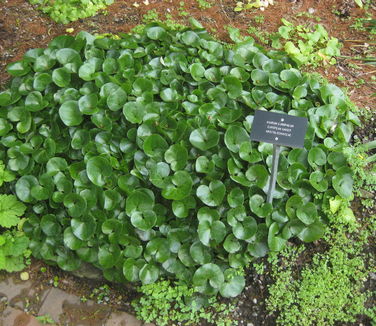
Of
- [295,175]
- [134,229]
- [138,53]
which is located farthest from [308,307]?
[138,53]

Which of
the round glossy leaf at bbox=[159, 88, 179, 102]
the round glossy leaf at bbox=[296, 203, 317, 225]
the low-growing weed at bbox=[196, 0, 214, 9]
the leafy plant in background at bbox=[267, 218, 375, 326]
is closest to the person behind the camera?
the leafy plant in background at bbox=[267, 218, 375, 326]

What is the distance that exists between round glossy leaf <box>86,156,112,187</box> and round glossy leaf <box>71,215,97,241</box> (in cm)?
23

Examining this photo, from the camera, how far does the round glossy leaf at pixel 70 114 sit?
107 inches

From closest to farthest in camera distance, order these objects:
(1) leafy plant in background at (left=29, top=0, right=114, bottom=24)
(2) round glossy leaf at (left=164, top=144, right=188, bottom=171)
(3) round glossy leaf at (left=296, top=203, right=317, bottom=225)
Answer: (3) round glossy leaf at (left=296, top=203, right=317, bottom=225), (2) round glossy leaf at (left=164, top=144, right=188, bottom=171), (1) leafy plant in background at (left=29, top=0, right=114, bottom=24)

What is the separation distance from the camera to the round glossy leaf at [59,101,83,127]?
2.71m

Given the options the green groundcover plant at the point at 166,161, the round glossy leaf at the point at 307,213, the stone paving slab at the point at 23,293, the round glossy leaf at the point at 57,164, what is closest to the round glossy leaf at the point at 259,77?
the green groundcover plant at the point at 166,161

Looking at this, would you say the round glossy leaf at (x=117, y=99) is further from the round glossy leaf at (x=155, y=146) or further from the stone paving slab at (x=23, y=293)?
the stone paving slab at (x=23, y=293)

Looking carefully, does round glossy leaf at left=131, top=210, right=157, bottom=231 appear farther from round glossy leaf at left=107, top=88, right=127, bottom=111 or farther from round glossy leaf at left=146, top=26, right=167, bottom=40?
round glossy leaf at left=146, top=26, right=167, bottom=40

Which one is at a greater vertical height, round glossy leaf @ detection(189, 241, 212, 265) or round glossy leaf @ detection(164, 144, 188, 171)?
round glossy leaf @ detection(164, 144, 188, 171)

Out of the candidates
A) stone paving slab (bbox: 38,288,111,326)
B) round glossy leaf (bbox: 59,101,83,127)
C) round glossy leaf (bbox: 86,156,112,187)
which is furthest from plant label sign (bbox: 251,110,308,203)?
stone paving slab (bbox: 38,288,111,326)

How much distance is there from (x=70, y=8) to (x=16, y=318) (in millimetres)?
2690

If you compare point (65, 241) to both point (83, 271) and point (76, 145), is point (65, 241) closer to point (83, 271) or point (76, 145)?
point (83, 271)

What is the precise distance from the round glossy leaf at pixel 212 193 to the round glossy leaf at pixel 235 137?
26 cm

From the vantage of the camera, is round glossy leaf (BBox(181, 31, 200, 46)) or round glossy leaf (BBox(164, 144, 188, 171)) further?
round glossy leaf (BBox(181, 31, 200, 46))
